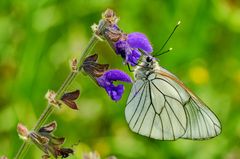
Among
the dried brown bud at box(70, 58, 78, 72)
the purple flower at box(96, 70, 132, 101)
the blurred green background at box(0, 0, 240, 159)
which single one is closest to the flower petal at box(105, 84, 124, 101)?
the purple flower at box(96, 70, 132, 101)

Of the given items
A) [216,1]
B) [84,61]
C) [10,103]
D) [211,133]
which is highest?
[216,1]

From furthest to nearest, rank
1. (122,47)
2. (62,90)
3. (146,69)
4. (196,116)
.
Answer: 1. (196,116)
2. (146,69)
3. (122,47)
4. (62,90)

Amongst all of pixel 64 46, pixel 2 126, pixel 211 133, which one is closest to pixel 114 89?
pixel 211 133

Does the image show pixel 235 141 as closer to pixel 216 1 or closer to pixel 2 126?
pixel 216 1

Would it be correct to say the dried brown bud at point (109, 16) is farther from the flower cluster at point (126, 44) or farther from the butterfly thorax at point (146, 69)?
the butterfly thorax at point (146, 69)

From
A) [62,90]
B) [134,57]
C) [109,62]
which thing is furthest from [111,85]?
[109,62]

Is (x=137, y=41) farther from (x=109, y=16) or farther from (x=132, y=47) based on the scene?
(x=109, y=16)

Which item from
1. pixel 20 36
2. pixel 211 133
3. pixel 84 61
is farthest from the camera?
pixel 20 36
